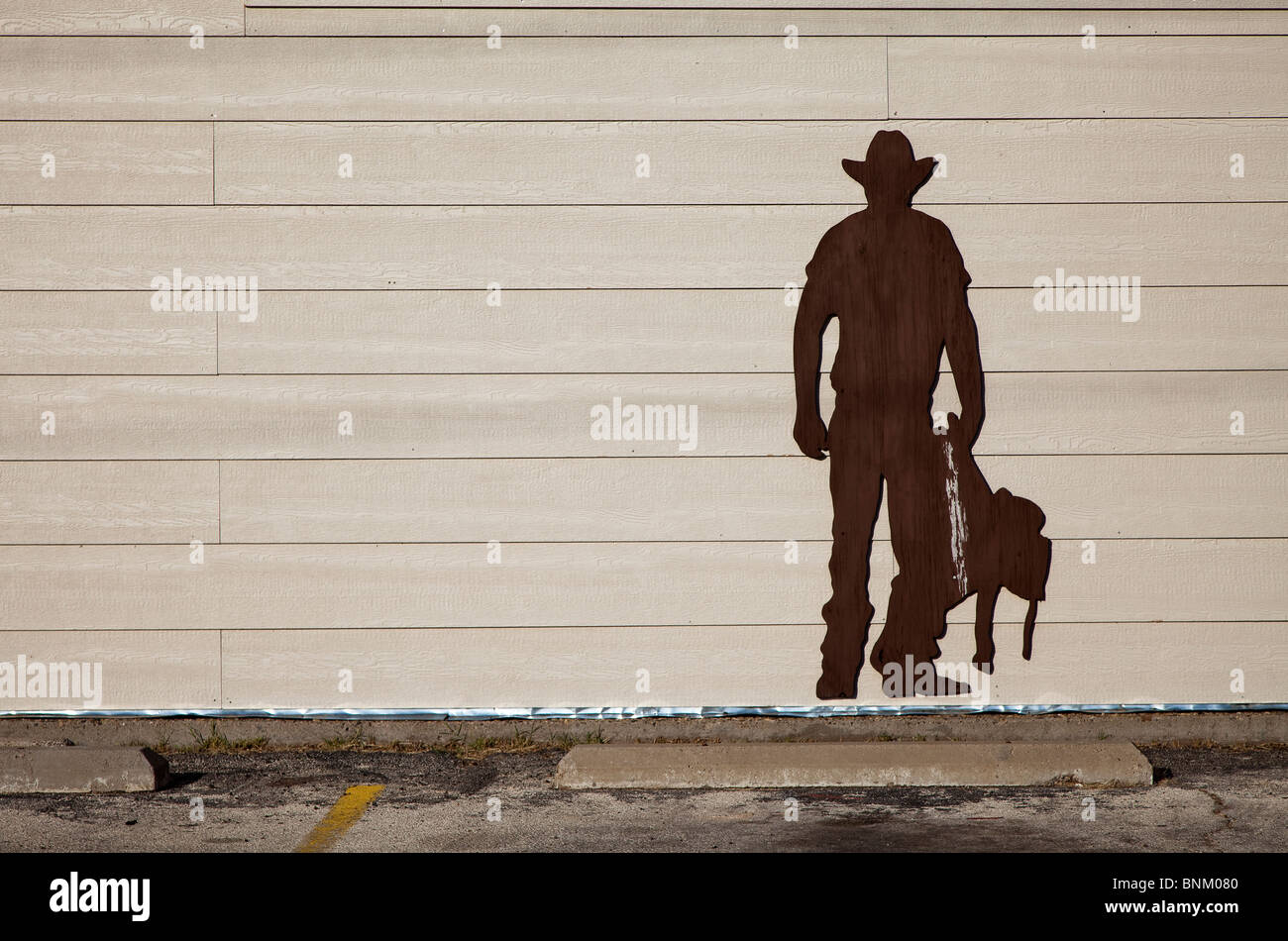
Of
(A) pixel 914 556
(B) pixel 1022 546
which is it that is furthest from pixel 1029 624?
(A) pixel 914 556

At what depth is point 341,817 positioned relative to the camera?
200 inches

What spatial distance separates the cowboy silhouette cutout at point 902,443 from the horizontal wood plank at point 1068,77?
340mm

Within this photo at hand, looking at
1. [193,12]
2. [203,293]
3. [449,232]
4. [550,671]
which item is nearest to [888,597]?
[550,671]

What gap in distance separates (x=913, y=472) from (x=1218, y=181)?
7.06ft

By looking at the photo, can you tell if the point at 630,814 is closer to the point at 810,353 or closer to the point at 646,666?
the point at 646,666

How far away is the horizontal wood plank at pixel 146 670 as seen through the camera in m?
6.18

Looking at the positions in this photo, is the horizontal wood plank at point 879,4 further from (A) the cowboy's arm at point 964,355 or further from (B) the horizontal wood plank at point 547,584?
(B) the horizontal wood plank at point 547,584

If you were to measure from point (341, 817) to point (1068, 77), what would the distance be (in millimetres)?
5016

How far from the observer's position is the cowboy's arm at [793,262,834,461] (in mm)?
6117

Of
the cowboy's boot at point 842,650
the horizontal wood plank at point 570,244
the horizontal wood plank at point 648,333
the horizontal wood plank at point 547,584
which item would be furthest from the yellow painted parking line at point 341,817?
the horizontal wood plank at point 570,244

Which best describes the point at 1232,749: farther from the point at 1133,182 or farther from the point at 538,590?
the point at 538,590

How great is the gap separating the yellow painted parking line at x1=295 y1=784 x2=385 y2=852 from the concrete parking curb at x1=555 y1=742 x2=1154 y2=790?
864mm

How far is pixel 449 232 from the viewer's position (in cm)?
616

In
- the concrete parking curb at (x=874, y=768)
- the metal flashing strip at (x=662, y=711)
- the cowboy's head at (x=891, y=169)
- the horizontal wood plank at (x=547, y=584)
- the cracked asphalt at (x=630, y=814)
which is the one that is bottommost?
the cracked asphalt at (x=630, y=814)
